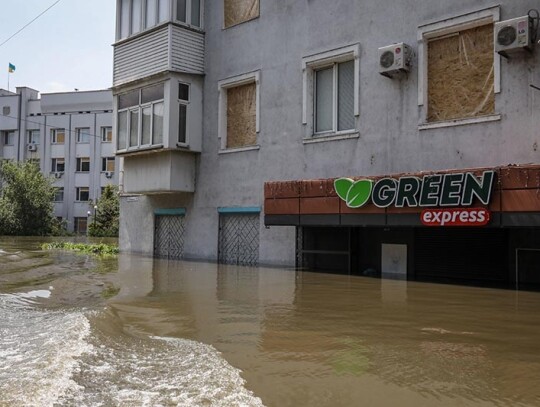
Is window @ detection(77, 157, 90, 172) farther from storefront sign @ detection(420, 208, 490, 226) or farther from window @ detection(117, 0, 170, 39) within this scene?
storefront sign @ detection(420, 208, 490, 226)

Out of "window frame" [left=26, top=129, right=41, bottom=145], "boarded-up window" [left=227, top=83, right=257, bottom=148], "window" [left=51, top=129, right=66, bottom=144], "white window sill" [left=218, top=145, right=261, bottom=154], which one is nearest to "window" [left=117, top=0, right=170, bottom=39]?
"boarded-up window" [left=227, top=83, right=257, bottom=148]

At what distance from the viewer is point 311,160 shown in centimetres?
1452

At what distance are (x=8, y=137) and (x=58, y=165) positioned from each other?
19.5 ft

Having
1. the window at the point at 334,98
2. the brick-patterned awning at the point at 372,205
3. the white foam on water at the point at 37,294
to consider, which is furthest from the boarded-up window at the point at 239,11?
the white foam on water at the point at 37,294

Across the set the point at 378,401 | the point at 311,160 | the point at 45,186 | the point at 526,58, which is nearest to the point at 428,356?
the point at 378,401

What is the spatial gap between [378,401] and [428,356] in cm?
140

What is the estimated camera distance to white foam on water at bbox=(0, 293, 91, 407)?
3.87 m

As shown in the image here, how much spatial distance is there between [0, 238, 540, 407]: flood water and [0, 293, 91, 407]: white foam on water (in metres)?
0.02

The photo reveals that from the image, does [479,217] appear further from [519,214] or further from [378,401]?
[378,401]

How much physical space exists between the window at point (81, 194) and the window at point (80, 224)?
169cm

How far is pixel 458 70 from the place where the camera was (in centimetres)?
1213

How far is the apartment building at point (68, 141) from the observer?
47812 mm

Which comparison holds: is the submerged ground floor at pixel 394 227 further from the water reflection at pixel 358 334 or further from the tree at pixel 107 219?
the tree at pixel 107 219

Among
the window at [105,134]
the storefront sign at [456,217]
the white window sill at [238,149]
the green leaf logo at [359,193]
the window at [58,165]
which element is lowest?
the storefront sign at [456,217]
